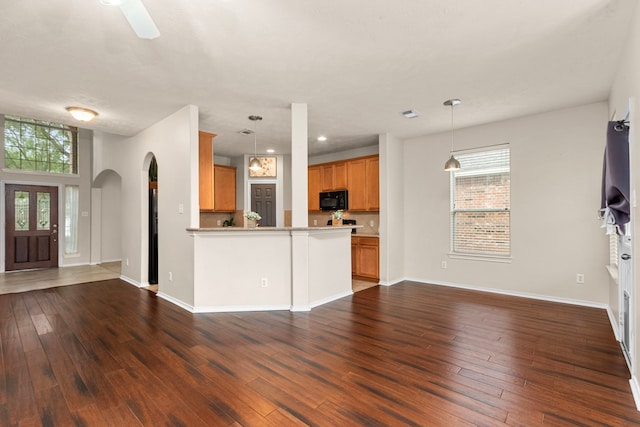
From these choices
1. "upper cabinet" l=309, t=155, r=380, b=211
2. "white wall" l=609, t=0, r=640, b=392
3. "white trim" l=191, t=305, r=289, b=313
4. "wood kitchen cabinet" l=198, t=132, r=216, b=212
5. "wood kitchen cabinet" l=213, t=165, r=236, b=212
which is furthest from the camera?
"wood kitchen cabinet" l=213, t=165, r=236, b=212

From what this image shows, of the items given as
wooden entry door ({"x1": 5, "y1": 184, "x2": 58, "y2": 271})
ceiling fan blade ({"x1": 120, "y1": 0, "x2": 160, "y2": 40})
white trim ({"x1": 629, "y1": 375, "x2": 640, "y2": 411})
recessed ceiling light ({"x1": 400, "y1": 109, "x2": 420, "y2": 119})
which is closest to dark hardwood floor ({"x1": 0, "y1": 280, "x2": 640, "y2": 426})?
white trim ({"x1": 629, "y1": 375, "x2": 640, "y2": 411})

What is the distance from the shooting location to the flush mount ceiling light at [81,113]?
4.05 metres

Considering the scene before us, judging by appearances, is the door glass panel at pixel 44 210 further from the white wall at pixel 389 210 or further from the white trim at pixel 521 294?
the white trim at pixel 521 294

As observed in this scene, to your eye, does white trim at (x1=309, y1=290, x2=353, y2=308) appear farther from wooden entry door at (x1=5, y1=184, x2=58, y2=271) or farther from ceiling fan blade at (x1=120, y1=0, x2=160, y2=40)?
wooden entry door at (x1=5, y1=184, x2=58, y2=271)

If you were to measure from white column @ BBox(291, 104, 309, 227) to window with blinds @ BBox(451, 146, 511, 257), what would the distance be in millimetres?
2765

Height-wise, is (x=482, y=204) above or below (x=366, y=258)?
above

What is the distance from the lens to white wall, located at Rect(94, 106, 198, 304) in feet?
13.4

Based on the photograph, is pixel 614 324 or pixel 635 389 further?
pixel 614 324

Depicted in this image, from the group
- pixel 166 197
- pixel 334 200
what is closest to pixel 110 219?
pixel 166 197

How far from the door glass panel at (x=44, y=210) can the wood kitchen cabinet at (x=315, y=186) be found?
6224mm

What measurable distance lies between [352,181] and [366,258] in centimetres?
156

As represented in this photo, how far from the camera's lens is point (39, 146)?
7242 millimetres

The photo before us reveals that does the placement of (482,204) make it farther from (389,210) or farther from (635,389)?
(635,389)

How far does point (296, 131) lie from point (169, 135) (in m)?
1.93
